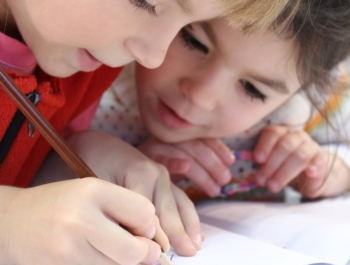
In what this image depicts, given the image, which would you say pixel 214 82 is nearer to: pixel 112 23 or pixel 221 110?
pixel 221 110

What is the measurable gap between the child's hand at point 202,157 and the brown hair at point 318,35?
16 centimetres

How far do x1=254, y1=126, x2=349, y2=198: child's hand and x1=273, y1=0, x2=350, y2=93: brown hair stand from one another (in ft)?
0.43

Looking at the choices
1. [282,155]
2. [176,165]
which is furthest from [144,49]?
[282,155]

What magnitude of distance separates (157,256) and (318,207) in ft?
1.19

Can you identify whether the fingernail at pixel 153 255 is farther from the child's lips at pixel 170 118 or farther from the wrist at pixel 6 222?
the child's lips at pixel 170 118

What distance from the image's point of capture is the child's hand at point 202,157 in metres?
0.70

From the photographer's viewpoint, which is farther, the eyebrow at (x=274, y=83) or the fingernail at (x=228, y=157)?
the fingernail at (x=228, y=157)

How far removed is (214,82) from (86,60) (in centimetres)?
16

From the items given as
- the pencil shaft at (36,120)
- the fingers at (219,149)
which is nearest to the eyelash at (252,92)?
the fingers at (219,149)

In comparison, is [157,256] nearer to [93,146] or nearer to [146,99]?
[93,146]

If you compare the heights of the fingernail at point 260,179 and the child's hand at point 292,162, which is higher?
the child's hand at point 292,162

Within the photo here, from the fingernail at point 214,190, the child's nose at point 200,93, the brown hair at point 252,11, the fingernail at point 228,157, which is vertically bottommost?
the fingernail at point 214,190

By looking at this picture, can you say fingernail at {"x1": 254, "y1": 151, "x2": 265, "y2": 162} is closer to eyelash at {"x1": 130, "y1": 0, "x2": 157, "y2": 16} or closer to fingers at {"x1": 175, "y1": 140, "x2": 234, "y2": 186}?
fingers at {"x1": 175, "y1": 140, "x2": 234, "y2": 186}

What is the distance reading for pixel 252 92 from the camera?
65 centimetres
